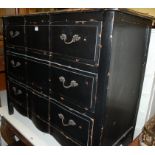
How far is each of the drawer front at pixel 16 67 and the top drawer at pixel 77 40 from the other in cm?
47

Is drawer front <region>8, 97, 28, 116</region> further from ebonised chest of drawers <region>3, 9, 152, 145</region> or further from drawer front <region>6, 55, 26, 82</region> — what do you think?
drawer front <region>6, 55, 26, 82</region>

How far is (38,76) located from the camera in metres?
1.18

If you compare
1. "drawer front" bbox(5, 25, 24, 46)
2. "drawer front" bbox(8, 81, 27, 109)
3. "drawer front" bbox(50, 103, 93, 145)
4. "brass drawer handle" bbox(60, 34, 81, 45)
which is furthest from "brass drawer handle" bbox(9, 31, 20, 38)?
"drawer front" bbox(50, 103, 93, 145)

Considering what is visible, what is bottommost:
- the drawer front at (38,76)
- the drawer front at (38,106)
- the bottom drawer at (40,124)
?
the bottom drawer at (40,124)

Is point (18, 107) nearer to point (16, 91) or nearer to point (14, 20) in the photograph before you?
point (16, 91)

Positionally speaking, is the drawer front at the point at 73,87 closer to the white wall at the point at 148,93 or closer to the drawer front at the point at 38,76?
the drawer front at the point at 38,76

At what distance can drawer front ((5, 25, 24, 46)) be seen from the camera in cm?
124

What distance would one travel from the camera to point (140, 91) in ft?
3.82

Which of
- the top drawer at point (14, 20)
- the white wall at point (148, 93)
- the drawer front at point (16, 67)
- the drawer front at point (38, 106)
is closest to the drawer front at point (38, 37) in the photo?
the top drawer at point (14, 20)

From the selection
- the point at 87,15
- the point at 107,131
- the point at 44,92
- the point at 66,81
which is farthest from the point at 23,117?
the point at 87,15

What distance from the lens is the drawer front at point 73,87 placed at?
33.2 inches

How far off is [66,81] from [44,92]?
0.28 m

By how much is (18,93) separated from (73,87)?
761 mm

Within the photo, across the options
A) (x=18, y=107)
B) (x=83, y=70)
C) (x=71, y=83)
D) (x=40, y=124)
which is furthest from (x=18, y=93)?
(x=83, y=70)
